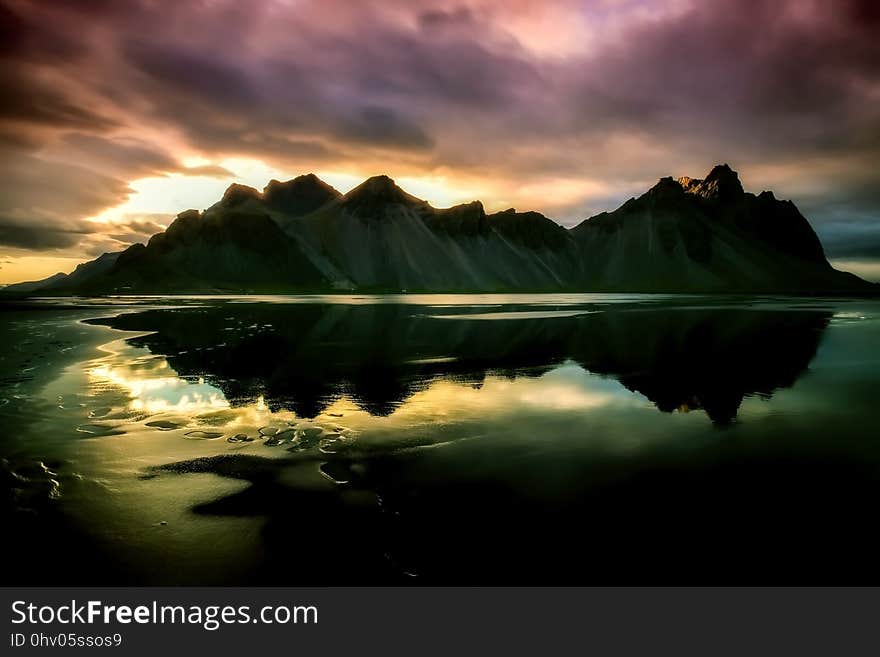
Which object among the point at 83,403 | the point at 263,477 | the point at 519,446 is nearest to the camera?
the point at 263,477

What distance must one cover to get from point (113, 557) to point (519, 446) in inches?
375

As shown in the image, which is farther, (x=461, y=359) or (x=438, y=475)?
(x=461, y=359)

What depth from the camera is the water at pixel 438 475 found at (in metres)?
8.26

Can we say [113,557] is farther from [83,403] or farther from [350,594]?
[83,403]

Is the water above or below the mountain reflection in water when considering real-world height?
below

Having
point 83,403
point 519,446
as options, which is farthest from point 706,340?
point 83,403

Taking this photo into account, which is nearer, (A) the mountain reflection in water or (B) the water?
(B) the water

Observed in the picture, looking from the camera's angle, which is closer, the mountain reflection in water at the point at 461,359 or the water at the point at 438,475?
the water at the point at 438,475

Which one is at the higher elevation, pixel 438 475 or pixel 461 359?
pixel 461 359

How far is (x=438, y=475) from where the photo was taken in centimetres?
1212

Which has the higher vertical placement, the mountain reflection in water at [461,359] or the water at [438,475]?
the mountain reflection in water at [461,359]

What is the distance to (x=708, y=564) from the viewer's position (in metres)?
8.21

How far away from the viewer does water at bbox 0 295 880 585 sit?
27.1 feet

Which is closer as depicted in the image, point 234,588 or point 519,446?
point 234,588
